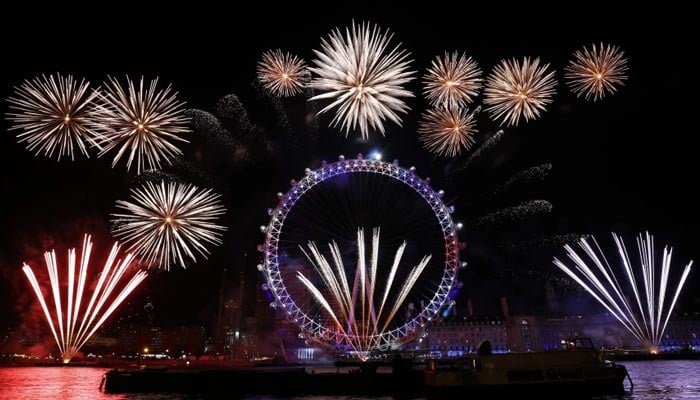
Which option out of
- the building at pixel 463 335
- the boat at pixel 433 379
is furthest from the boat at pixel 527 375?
the building at pixel 463 335

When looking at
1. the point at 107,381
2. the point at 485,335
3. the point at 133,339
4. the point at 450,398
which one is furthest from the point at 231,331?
the point at 450,398

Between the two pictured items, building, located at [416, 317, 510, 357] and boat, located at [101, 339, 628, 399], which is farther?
building, located at [416, 317, 510, 357]

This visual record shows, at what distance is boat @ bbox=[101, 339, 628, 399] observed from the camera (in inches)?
1255

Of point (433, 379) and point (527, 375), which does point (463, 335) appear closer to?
point (527, 375)

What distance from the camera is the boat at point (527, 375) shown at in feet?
104

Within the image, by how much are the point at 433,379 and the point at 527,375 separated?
6939 mm

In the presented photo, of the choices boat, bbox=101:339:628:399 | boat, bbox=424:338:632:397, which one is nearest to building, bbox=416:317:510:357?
boat, bbox=101:339:628:399

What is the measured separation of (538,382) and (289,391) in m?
20.4

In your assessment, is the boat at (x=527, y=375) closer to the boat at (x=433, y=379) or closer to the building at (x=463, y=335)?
the boat at (x=433, y=379)

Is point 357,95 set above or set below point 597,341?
above

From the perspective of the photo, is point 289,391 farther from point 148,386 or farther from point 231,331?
point 231,331

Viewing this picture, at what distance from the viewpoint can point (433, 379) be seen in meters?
32.5

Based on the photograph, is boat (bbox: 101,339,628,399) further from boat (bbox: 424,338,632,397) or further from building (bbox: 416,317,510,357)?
building (bbox: 416,317,510,357)

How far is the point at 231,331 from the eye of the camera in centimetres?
15362
